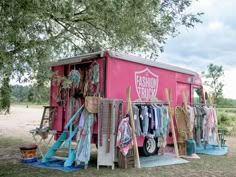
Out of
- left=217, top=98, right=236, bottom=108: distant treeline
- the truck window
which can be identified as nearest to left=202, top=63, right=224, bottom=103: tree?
left=217, top=98, right=236, bottom=108: distant treeline

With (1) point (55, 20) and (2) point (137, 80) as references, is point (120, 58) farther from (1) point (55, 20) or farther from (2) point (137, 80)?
(1) point (55, 20)

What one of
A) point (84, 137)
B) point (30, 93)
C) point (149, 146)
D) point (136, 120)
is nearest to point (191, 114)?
point (149, 146)

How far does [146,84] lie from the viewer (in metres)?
7.95

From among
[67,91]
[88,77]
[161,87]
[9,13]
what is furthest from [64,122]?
[9,13]

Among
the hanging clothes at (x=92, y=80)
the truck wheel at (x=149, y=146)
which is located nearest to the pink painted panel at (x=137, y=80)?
the hanging clothes at (x=92, y=80)

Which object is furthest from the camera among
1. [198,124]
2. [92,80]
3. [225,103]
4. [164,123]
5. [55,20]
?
[225,103]

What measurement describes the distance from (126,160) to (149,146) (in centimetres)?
159

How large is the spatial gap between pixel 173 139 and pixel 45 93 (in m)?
4.03

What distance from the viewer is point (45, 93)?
5.59 m

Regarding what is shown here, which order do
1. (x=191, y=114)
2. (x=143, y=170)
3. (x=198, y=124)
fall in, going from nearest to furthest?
(x=143, y=170) → (x=191, y=114) → (x=198, y=124)

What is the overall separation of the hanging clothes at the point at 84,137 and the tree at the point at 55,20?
167 cm

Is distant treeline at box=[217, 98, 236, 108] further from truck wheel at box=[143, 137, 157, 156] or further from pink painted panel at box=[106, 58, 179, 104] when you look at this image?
truck wheel at box=[143, 137, 157, 156]

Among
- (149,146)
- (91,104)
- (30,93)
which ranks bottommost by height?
(149,146)

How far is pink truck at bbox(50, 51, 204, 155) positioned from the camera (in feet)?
22.6
